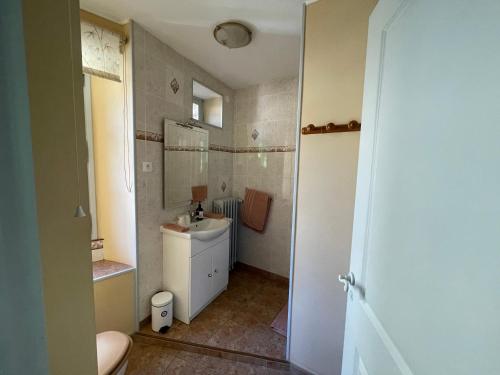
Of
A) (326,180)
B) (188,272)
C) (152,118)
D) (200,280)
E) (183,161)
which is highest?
(152,118)

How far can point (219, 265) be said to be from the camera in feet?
6.92

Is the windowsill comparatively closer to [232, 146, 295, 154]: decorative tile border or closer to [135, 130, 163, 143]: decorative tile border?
[135, 130, 163, 143]: decorative tile border

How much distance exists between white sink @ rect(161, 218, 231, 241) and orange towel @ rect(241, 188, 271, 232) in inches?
19.8

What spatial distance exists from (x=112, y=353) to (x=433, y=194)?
4.94 feet

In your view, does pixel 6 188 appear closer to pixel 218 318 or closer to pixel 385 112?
pixel 385 112

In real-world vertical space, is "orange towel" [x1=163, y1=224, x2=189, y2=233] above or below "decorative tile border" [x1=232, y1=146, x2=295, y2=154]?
below

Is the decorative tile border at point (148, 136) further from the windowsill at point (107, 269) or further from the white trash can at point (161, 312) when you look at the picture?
the white trash can at point (161, 312)

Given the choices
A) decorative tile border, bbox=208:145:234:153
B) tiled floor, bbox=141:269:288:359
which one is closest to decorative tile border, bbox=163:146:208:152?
decorative tile border, bbox=208:145:234:153

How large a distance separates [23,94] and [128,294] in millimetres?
1788

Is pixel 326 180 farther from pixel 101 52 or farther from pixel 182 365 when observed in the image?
pixel 101 52

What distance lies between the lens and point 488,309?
32 cm

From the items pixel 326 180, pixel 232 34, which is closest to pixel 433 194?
pixel 326 180

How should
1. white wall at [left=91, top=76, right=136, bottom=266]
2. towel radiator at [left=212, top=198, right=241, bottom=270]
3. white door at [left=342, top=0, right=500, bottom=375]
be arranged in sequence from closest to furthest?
white door at [left=342, top=0, right=500, bottom=375], white wall at [left=91, top=76, right=136, bottom=266], towel radiator at [left=212, top=198, right=241, bottom=270]

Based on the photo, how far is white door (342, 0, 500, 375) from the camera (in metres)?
0.34
